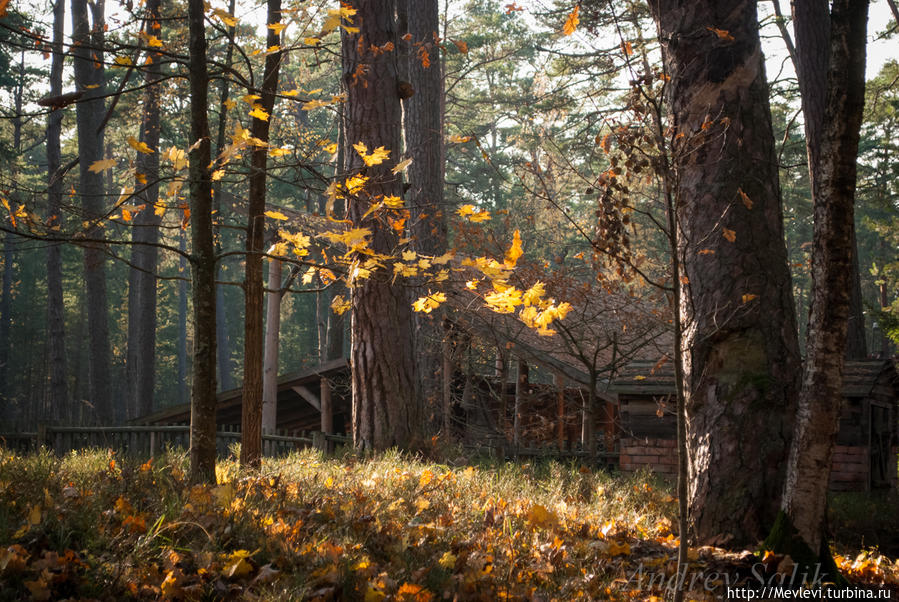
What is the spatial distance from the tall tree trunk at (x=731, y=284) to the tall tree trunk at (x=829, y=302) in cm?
50

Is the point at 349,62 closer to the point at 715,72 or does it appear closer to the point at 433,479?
the point at 715,72

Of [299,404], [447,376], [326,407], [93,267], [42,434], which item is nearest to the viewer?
[42,434]

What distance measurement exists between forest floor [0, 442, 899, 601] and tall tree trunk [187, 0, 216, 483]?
290 mm

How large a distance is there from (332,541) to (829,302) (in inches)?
147

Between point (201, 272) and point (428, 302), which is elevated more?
point (201, 272)

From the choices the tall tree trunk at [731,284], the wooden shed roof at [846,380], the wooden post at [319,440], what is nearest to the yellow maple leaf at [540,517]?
the tall tree trunk at [731,284]

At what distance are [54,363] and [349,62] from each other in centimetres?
1542

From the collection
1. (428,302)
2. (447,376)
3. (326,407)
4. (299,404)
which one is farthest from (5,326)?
(428,302)

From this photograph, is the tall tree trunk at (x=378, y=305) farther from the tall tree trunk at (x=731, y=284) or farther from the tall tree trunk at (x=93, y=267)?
the tall tree trunk at (x=93, y=267)

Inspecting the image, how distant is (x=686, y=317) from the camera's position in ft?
20.1

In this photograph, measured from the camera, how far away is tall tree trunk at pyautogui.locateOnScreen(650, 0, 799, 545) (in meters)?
5.71

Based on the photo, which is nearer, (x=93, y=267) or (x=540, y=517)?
(x=540, y=517)

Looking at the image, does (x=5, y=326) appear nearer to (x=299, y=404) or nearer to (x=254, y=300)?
(x=299, y=404)

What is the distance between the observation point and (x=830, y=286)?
5.13m
